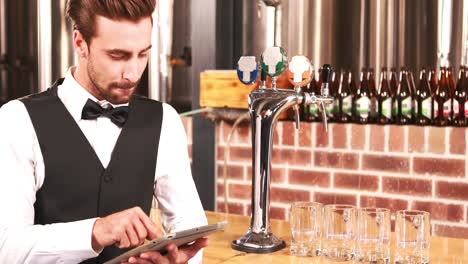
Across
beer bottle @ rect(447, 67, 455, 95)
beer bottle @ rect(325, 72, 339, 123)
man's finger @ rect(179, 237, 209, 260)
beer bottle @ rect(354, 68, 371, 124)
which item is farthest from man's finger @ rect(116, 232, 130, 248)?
beer bottle @ rect(447, 67, 455, 95)

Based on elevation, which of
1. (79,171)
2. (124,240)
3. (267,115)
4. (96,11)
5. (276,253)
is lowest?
(276,253)

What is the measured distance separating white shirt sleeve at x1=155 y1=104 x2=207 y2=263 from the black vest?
0.17 feet

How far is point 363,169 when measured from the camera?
3113 millimetres

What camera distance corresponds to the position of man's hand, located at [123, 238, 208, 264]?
4.96 feet

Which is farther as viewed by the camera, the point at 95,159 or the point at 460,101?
the point at 460,101

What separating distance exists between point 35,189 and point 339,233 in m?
0.73

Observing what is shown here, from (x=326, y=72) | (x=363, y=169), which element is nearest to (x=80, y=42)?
(x=326, y=72)

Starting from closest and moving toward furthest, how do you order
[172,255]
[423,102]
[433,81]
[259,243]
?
1. [172,255]
2. [259,243]
3. [423,102]
4. [433,81]

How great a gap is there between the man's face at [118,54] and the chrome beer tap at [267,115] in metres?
0.43

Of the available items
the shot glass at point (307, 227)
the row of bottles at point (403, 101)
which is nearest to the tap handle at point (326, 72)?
the shot glass at point (307, 227)

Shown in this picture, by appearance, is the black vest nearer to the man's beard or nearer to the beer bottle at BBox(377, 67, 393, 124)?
the man's beard

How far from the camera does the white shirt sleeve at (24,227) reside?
1.56m

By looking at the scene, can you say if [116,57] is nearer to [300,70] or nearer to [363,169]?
[300,70]

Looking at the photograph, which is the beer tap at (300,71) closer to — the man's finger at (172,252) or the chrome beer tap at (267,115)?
the chrome beer tap at (267,115)
